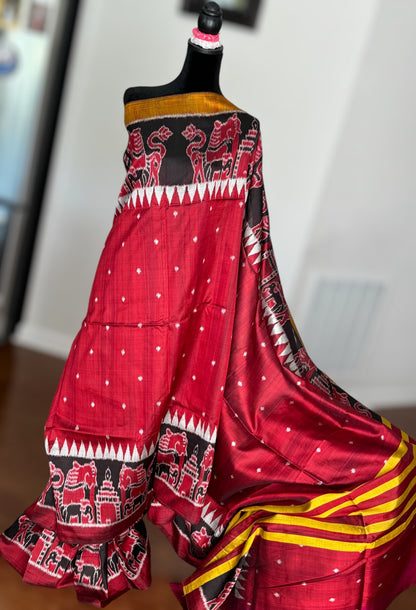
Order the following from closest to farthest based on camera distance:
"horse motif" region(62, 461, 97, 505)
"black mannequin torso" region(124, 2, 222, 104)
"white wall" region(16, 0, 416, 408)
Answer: "black mannequin torso" region(124, 2, 222, 104) < "horse motif" region(62, 461, 97, 505) < "white wall" region(16, 0, 416, 408)

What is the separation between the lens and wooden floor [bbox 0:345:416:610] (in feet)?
5.58

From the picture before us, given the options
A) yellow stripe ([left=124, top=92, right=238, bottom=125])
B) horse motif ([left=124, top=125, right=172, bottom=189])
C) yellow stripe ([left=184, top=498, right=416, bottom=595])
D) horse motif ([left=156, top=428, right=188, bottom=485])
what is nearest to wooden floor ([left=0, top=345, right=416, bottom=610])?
yellow stripe ([left=184, top=498, right=416, bottom=595])

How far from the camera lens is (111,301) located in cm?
160

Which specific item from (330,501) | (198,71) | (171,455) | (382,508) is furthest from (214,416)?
(198,71)

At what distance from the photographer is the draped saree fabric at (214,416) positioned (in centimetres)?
157

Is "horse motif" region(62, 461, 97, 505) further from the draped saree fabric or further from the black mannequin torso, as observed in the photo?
the black mannequin torso

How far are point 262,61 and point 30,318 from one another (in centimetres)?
152

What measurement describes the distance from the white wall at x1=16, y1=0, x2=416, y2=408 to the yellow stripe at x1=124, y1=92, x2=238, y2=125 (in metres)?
1.35

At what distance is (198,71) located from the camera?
1.56 meters

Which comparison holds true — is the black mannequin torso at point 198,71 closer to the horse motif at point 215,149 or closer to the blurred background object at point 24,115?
the horse motif at point 215,149

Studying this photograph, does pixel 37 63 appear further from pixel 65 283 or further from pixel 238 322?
pixel 238 322

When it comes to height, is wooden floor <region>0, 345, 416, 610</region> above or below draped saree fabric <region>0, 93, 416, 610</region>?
below

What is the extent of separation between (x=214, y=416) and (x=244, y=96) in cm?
165

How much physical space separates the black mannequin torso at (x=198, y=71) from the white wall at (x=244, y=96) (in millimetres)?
1311
